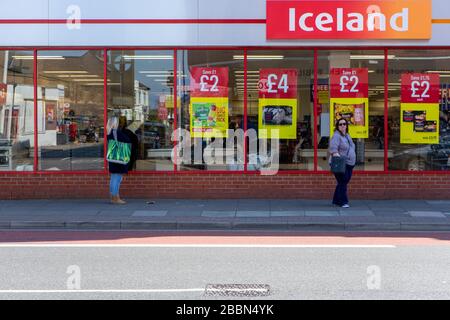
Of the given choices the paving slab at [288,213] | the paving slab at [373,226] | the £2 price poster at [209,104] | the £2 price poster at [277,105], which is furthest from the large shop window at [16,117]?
the paving slab at [373,226]

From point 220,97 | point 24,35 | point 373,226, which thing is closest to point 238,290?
point 373,226

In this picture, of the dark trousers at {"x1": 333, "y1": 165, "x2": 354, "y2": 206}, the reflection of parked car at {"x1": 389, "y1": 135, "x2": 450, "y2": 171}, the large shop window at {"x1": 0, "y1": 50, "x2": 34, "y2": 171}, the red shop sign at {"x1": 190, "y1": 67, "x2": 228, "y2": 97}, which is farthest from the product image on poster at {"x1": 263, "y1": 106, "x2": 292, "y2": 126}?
the large shop window at {"x1": 0, "y1": 50, "x2": 34, "y2": 171}

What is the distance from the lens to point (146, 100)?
14562 mm

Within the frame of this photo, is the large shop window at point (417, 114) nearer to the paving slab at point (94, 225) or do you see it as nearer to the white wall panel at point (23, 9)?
the paving slab at point (94, 225)

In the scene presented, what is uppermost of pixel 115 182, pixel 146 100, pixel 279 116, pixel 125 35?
pixel 125 35

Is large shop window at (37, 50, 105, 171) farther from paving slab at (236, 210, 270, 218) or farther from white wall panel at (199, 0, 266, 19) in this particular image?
paving slab at (236, 210, 270, 218)

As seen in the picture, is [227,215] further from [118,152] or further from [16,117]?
[16,117]

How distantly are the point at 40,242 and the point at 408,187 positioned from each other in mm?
8099

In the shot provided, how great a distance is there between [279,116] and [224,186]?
196cm

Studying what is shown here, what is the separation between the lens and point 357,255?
29.3 feet

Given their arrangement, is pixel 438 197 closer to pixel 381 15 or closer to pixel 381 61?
pixel 381 61

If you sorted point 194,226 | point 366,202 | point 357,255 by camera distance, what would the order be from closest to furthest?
point 357,255 < point 194,226 < point 366,202

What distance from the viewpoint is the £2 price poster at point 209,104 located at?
573 inches

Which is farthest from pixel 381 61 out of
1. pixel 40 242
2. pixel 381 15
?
pixel 40 242
